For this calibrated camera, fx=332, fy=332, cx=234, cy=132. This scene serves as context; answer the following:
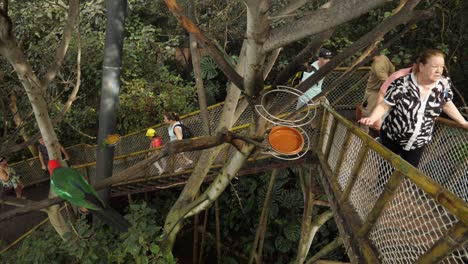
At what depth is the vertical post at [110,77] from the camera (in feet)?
11.2

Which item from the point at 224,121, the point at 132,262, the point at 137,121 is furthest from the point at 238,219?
the point at 224,121

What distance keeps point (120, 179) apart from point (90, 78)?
7.76 meters

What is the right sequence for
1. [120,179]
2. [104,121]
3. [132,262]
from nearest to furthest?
[120,179]
[104,121]
[132,262]

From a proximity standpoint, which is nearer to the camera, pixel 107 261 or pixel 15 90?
pixel 107 261

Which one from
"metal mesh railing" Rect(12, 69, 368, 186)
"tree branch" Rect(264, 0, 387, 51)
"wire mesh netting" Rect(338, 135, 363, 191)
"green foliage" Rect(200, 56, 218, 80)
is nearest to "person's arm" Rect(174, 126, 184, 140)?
"metal mesh railing" Rect(12, 69, 368, 186)

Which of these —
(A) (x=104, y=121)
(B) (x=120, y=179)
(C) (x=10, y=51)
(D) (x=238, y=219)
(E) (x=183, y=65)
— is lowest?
(D) (x=238, y=219)

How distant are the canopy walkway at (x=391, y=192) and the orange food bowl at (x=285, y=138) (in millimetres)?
445

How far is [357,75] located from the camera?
22.5ft

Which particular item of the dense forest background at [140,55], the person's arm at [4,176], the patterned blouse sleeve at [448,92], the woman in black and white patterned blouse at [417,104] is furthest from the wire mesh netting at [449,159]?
the person's arm at [4,176]

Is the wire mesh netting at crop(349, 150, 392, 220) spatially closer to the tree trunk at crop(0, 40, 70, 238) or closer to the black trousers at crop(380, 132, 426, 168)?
the black trousers at crop(380, 132, 426, 168)

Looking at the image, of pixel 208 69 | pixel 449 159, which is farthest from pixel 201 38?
pixel 208 69

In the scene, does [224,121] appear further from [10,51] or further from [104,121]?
[10,51]

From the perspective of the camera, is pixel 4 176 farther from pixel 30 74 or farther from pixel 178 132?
pixel 30 74

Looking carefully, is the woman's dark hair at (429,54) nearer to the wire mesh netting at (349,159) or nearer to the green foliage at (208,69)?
the wire mesh netting at (349,159)
